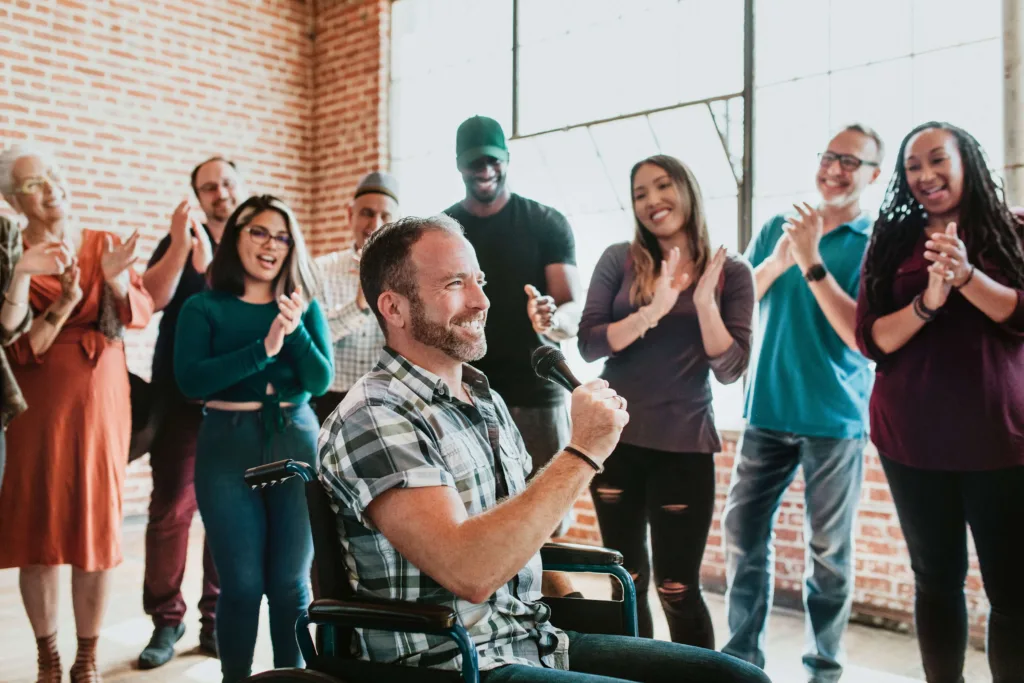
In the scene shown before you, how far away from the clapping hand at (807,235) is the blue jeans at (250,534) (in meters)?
1.57

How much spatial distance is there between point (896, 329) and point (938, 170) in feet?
1.42

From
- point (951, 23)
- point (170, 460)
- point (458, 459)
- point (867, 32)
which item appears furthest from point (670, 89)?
point (458, 459)

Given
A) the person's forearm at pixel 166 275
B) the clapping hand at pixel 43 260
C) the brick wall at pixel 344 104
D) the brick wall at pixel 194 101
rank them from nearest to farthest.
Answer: the clapping hand at pixel 43 260, the person's forearm at pixel 166 275, the brick wall at pixel 194 101, the brick wall at pixel 344 104

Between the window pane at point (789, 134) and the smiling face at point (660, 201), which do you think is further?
the window pane at point (789, 134)

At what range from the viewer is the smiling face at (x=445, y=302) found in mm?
1579

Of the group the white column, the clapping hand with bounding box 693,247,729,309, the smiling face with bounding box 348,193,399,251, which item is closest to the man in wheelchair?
the clapping hand with bounding box 693,247,729,309

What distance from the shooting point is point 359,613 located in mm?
1380

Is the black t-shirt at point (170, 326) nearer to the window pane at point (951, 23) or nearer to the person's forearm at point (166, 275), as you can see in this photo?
the person's forearm at point (166, 275)

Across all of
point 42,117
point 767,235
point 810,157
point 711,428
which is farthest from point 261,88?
point 711,428

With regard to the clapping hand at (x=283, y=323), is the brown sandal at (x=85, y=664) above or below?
below

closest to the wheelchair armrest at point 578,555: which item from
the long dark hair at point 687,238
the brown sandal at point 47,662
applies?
the long dark hair at point 687,238

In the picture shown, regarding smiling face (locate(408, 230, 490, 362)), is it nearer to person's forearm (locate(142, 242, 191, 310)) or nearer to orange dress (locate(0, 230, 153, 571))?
orange dress (locate(0, 230, 153, 571))

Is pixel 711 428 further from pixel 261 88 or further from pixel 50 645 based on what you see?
pixel 261 88

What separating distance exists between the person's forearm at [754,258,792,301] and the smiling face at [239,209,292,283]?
1505mm
